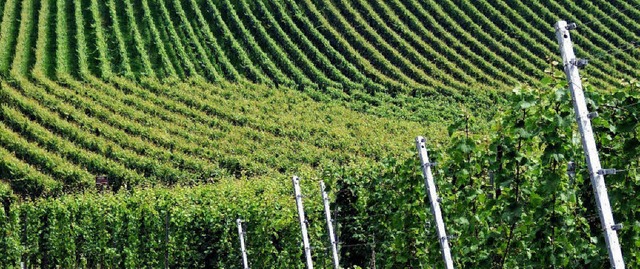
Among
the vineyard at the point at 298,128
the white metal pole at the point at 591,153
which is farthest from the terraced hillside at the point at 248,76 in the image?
the white metal pole at the point at 591,153

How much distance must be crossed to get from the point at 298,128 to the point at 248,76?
22.9 ft

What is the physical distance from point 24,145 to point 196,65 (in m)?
11.8

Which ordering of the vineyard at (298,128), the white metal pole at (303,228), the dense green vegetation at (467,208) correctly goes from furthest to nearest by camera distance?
the white metal pole at (303,228) → the vineyard at (298,128) → the dense green vegetation at (467,208)

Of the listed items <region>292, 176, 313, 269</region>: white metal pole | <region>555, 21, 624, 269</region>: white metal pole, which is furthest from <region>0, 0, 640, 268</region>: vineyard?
<region>292, 176, 313, 269</region>: white metal pole

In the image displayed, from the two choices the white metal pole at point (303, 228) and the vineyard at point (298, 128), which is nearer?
the vineyard at point (298, 128)

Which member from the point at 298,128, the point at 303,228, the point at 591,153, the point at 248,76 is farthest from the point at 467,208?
the point at 248,76

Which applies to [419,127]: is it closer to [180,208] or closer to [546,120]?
[180,208]

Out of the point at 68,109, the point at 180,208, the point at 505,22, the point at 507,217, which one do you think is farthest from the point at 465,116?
the point at 505,22

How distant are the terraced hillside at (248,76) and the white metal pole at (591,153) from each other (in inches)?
931

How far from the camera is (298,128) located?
37.5 metres

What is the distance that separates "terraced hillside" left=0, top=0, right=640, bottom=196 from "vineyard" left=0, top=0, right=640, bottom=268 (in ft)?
0.37

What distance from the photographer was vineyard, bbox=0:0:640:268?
28.1ft

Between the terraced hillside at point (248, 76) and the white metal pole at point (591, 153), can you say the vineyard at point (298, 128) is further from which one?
the white metal pole at point (591, 153)

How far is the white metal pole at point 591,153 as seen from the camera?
231 inches
